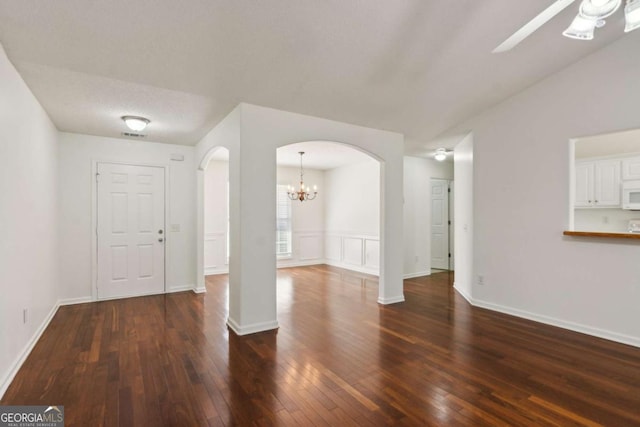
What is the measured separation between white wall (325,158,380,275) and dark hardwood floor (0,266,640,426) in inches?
117

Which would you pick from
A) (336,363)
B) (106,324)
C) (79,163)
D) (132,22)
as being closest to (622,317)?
(336,363)

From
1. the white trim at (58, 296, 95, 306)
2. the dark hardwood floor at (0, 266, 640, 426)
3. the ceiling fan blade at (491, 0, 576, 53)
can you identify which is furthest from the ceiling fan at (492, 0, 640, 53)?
the white trim at (58, 296, 95, 306)

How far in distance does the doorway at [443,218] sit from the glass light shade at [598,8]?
220 inches

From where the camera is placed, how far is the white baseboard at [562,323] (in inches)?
127

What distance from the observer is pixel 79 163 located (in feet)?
15.9

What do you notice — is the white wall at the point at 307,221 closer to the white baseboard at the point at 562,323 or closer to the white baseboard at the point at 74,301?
the white baseboard at the point at 74,301

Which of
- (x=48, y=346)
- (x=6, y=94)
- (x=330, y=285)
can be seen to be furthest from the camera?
(x=330, y=285)

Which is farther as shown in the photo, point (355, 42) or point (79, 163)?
point (79, 163)

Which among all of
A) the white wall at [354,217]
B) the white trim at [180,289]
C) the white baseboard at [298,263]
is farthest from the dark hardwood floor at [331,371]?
the white baseboard at [298,263]

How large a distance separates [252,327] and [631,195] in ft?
20.0

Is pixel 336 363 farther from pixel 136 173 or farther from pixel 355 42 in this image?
pixel 136 173

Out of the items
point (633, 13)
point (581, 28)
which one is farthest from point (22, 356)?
point (633, 13)

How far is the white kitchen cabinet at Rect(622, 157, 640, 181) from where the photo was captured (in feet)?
16.2

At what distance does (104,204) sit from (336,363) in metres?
4.48
